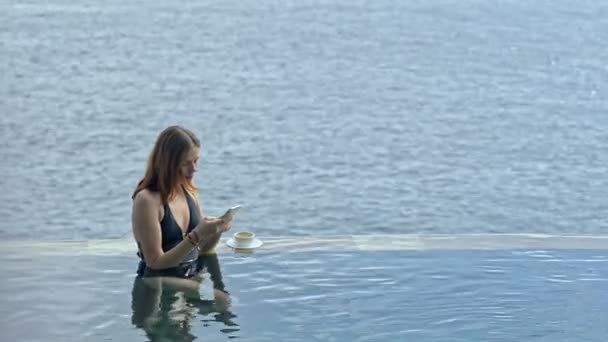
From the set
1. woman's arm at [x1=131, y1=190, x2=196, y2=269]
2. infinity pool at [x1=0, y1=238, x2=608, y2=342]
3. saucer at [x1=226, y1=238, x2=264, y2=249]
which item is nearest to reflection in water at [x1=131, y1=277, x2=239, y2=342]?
infinity pool at [x1=0, y1=238, x2=608, y2=342]

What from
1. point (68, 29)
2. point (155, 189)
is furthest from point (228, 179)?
point (68, 29)

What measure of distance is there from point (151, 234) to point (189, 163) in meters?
0.37

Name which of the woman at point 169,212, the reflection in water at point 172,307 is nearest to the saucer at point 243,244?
the reflection in water at point 172,307

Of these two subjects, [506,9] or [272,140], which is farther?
[506,9]

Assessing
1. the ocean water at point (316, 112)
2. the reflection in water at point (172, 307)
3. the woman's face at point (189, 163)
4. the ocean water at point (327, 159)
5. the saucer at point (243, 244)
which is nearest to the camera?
the reflection in water at point (172, 307)

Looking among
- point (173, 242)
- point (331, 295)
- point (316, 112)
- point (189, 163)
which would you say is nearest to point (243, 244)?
point (331, 295)

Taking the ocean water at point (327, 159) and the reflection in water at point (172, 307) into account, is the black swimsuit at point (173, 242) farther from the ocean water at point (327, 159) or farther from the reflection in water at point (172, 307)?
the ocean water at point (327, 159)

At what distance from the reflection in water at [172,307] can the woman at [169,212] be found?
0.06 meters

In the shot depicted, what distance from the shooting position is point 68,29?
14984 millimetres

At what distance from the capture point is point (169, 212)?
5.35 metres

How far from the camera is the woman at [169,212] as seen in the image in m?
5.21

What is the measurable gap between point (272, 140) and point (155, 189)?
4.73 meters

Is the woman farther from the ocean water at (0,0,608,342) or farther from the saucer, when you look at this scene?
the saucer

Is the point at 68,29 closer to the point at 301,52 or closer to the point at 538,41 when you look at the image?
the point at 301,52
